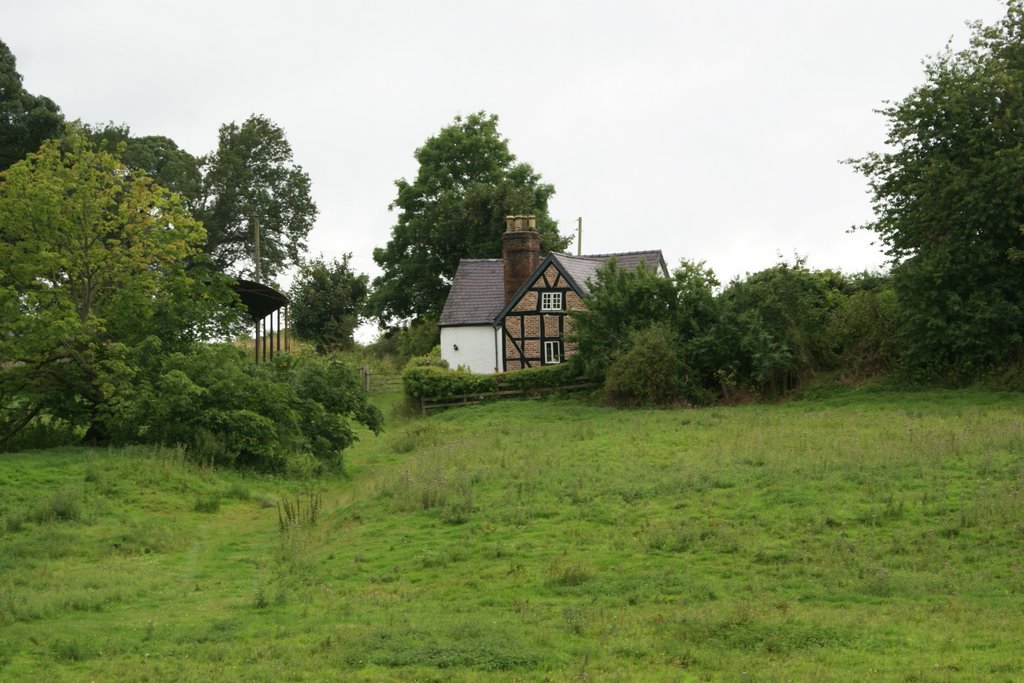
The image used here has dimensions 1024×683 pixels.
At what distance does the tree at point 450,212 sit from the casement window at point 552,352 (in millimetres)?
11951

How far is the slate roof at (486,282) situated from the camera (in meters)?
52.8

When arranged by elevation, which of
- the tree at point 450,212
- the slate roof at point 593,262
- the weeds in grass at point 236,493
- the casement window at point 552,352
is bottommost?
the weeds in grass at point 236,493

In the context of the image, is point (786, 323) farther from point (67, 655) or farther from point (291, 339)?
point (291, 339)

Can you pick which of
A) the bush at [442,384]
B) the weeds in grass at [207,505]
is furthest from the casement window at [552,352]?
the weeds in grass at [207,505]

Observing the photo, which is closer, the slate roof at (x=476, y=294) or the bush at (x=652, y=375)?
the bush at (x=652, y=375)

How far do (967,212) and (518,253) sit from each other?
22.4 metres

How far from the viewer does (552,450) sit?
1025 inches

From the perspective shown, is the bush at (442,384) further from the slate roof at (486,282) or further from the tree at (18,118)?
the tree at (18,118)

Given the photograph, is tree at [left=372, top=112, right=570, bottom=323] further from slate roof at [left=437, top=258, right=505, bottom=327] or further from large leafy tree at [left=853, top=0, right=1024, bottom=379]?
large leafy tree at [left=853, top=0, right=1024, bottom=379]

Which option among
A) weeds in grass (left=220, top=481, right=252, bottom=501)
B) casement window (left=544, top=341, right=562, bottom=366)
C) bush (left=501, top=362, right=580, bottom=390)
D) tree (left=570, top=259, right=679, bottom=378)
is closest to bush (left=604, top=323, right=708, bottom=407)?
tree (left=570, top=259, right=679, bottom=378)

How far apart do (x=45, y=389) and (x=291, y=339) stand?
3697 cm

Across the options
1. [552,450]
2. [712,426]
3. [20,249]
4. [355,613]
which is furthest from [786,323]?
[355,613]

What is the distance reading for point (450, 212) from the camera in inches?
2474

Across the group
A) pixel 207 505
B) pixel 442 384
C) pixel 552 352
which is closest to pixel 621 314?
pixel 442 384
